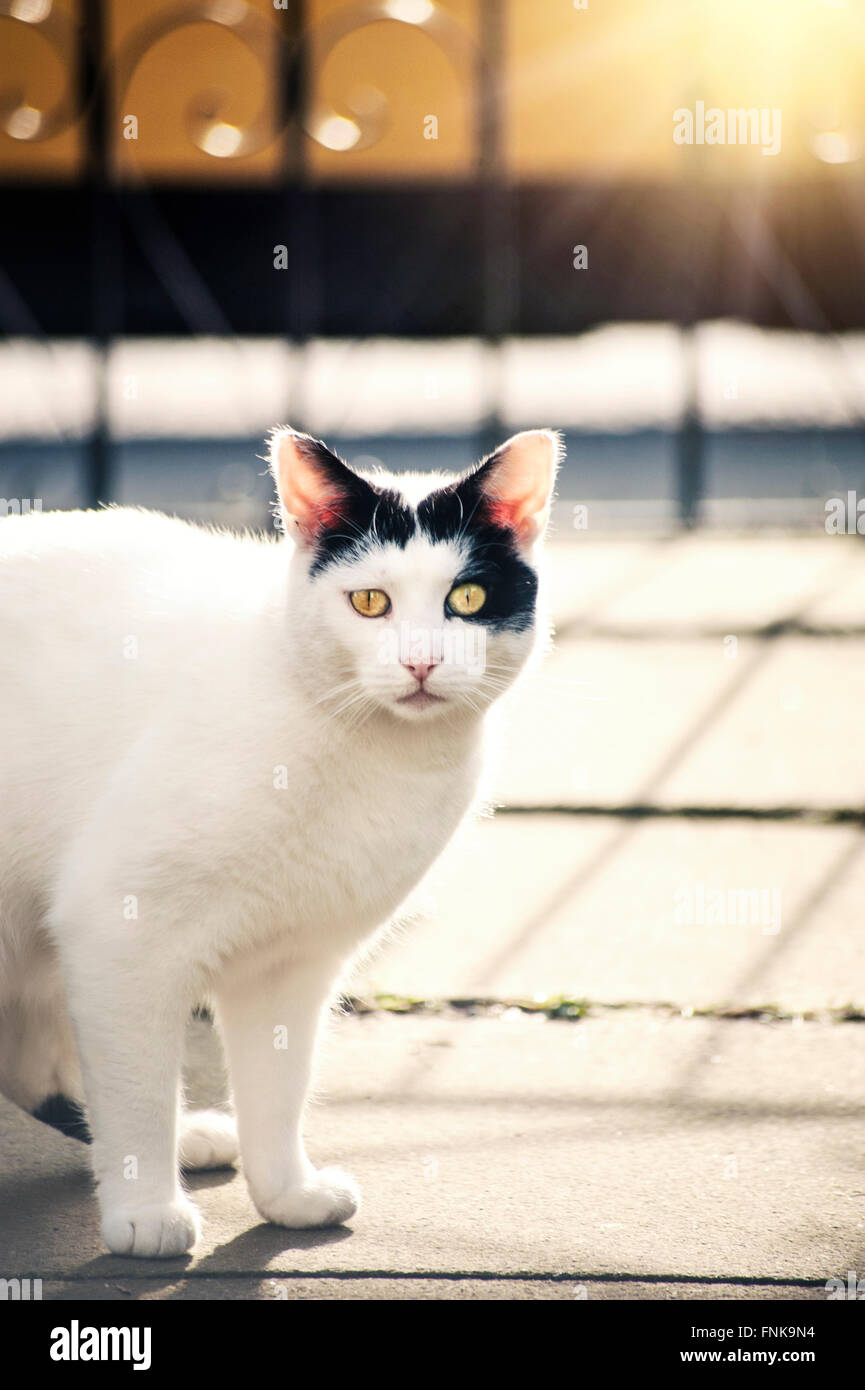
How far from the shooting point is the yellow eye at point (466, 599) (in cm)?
263

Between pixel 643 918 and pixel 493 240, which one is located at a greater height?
pixel 493 240

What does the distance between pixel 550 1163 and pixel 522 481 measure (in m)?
1.31

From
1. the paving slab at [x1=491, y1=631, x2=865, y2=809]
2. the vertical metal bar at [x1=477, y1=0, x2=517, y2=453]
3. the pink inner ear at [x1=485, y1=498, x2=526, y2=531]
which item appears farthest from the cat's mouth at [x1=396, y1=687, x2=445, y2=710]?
the vertical metal bar at [x1=477, y1=0, x2=517, y2=453]

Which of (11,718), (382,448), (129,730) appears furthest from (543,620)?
(382,448)

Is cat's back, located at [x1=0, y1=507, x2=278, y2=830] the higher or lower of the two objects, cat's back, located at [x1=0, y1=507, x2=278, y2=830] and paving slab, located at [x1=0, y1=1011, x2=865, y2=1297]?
the higher

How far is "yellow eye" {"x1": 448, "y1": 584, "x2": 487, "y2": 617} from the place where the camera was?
2.63 m

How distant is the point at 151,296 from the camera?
37.9 ft

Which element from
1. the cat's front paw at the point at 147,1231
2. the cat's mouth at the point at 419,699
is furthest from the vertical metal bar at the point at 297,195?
the cat's front paw at the point at 147,1231

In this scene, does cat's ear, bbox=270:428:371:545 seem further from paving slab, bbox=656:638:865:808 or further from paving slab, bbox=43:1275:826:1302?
paving slab, bbox=656:638:865:808

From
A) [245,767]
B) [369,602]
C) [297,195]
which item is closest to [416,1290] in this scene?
[245,767]

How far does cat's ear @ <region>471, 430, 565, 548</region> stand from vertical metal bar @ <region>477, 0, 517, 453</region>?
26.4ft

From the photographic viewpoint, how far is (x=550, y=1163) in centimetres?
295

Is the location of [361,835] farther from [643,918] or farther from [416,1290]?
[643,918]

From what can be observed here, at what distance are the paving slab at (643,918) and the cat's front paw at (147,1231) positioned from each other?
1.25 meters
